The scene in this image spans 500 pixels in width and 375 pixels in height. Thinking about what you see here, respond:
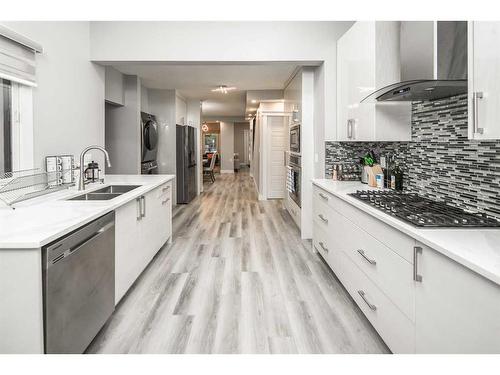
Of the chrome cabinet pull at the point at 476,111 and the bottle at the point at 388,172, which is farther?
the bottle at the point at 388,172

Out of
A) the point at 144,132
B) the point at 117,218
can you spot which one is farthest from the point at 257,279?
the point at 144,132

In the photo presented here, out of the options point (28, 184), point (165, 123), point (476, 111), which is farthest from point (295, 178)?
point (476, 111)

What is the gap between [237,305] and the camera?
2709 millimetres

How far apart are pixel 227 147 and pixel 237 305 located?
15.2 meters

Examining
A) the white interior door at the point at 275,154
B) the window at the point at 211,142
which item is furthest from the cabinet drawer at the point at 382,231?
the window at the point at 211,142

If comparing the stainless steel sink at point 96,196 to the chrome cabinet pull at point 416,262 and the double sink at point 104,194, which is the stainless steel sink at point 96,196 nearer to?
the double sink at point 104,194

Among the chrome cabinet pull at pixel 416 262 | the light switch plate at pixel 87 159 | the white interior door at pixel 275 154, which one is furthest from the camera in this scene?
the white interior door at pixel 275 154

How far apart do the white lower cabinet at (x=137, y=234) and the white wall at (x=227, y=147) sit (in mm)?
13539

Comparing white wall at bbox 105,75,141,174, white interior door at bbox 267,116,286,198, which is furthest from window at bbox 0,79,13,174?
white interior door at bbox 267,116,286,198

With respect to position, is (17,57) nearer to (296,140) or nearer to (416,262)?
(416,262)

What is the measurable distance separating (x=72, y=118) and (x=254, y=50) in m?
1.94

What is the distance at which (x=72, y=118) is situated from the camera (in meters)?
3.48

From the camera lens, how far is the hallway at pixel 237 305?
2.15 meters

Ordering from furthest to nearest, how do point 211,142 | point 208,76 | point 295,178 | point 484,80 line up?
point 211,142 → point 208,76 → point 295,178 → point 484,80
